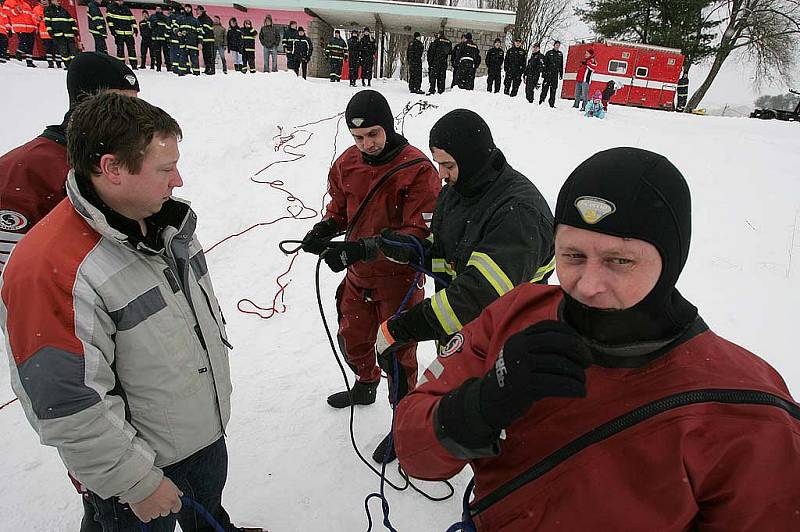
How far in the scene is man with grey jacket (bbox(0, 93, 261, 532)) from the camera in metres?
1.25

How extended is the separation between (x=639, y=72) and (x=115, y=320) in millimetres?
20881

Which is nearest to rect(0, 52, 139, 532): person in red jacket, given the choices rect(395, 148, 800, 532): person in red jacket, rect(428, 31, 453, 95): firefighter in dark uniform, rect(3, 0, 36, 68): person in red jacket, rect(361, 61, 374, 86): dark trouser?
rect(395, 148, 800, 532): person in red jacket

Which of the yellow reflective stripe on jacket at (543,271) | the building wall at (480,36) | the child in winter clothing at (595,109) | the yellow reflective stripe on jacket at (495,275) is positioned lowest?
the yellow reflective stripe on jacket at (543,271)

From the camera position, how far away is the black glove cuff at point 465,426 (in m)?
0.98

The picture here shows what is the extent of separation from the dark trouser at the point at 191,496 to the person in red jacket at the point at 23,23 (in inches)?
661

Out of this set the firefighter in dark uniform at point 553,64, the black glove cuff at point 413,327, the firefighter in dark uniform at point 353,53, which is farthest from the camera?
the firefighter in dark uniform at point 353,53

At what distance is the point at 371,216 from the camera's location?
280 centimetres

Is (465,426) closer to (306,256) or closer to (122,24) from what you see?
(306,256)

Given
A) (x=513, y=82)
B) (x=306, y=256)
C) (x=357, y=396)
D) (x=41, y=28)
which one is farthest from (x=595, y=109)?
(x=41, y=28)

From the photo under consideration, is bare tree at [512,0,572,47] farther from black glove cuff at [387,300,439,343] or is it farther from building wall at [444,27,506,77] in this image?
black glove cuff at [387,300,439,343]

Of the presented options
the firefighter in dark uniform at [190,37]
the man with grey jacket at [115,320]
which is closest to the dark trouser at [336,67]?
the firefighter in dark uniform at [190,37]

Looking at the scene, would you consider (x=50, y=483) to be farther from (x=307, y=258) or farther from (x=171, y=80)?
(x=171, y=80)

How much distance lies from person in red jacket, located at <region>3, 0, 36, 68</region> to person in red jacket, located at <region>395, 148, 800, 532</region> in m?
17.9

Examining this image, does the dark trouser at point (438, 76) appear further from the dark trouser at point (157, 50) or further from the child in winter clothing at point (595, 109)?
the dark trouser at point (157, 50)
